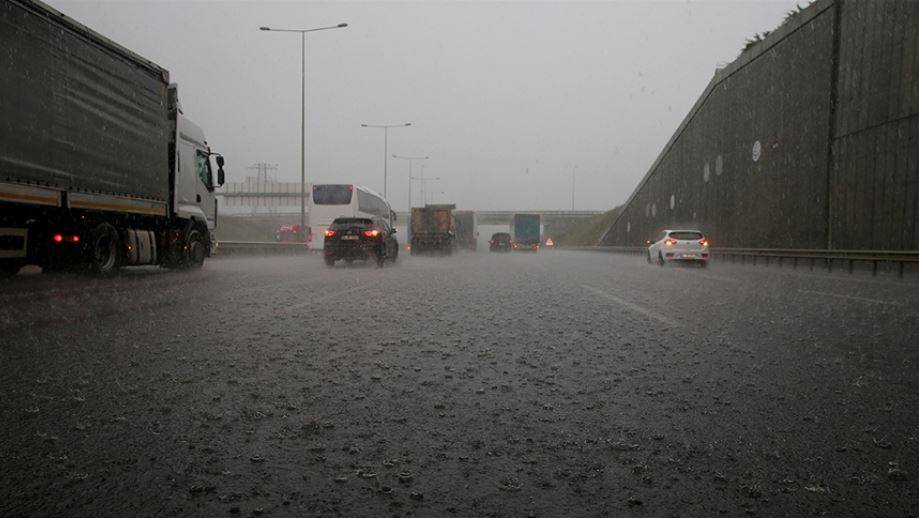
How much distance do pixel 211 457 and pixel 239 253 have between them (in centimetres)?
2931

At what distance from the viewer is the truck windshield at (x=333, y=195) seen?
3609cm

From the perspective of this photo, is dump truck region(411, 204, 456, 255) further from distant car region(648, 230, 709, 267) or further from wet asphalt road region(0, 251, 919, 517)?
wet asphalt road region(0, 251, 919, 517)

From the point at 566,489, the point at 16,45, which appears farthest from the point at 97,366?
the point at 16,45

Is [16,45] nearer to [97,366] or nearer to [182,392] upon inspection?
[97,366]

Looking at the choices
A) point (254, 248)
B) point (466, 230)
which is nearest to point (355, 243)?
point (254, 248)

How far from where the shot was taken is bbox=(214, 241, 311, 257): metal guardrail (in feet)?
94.5

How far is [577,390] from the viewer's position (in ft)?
12.8

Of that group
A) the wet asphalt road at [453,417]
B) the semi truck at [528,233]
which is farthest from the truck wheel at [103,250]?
the semi truck at [528,233]

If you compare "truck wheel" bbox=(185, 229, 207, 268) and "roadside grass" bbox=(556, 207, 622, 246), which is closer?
"truck wheel" bbox=(185, 229, 207, 268)

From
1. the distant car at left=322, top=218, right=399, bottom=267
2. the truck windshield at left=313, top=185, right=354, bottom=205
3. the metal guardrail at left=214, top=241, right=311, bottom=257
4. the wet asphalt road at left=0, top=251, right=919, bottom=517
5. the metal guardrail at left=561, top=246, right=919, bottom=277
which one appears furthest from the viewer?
the truck windshield at left=313, top=185, right=354, bottom=205

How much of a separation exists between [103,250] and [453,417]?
12901mm

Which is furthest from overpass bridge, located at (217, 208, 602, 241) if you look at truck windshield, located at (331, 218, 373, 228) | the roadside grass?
truck windshield, located at (331, 218, 373, 228)

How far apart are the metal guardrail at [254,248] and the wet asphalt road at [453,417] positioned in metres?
19.6

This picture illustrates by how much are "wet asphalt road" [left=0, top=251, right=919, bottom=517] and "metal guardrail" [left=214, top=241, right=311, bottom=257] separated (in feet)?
64.2
